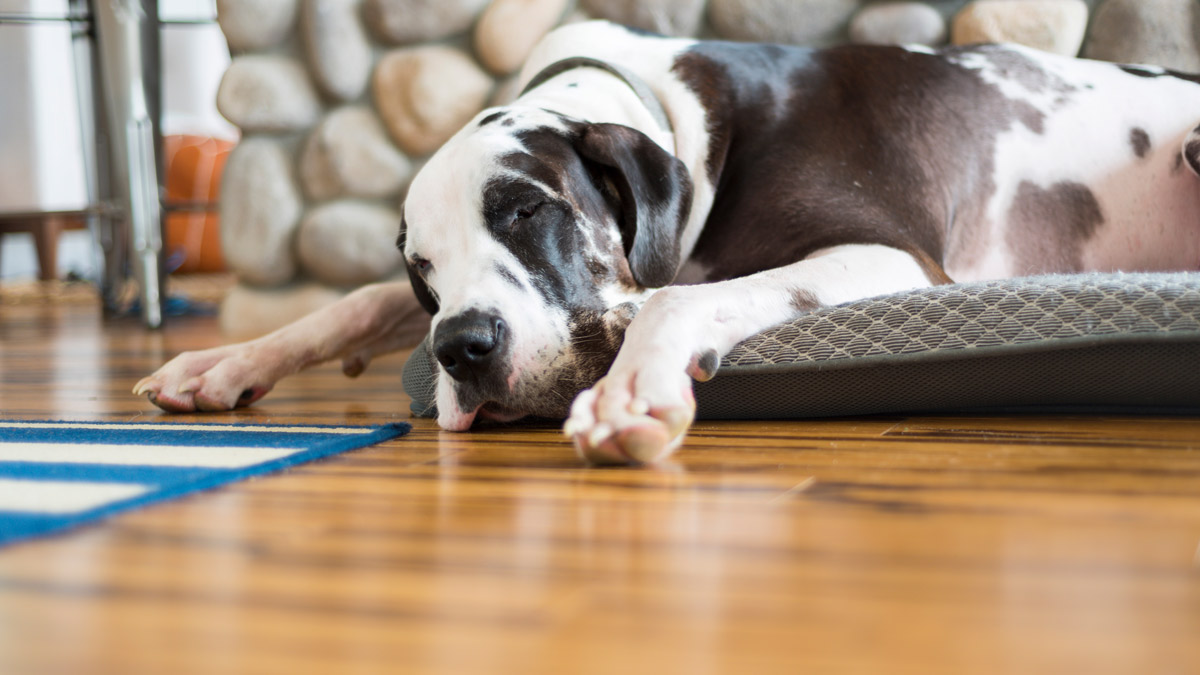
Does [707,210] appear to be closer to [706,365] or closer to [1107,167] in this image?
[706,365]

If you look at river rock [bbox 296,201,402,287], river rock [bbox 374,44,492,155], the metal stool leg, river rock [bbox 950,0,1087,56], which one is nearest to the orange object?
the metal stool leg

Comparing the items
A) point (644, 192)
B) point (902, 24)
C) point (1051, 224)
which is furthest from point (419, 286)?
point (902, 24)

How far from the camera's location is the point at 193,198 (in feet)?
23.1

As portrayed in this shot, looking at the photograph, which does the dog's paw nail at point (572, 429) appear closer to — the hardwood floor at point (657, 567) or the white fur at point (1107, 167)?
the hardwood floor at point (657, 567)

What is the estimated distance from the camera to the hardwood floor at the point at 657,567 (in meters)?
0.62

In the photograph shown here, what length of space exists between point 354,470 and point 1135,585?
79cm

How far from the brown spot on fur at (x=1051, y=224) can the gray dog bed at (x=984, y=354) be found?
611 millimetres

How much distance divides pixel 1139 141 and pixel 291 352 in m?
1.68

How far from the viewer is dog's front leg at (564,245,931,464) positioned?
114cm

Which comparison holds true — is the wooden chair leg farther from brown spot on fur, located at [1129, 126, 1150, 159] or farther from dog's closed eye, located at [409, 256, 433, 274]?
brown spot on fur, located at [1129, 126, 1150, 159]

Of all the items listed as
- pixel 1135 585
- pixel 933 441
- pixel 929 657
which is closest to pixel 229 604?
pixel 929 657

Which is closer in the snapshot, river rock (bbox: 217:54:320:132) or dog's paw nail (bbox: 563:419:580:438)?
dog's paw nail (bbox: 563:419:580:438)

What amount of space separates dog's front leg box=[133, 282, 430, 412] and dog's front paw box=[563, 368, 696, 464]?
2.88ft

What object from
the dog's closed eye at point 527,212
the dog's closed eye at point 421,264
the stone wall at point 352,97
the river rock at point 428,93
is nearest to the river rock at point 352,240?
the stone wall at point 352,97
